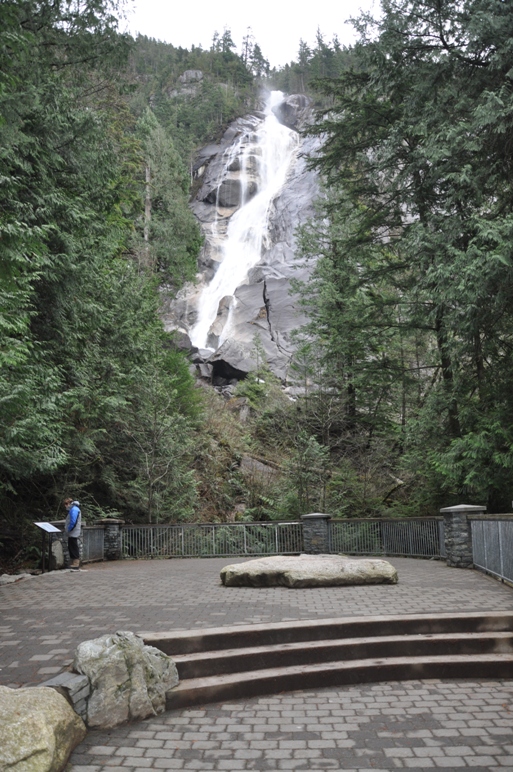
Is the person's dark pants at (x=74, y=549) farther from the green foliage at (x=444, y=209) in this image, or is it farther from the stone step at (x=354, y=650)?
the green foliage at (x=444, y=209)

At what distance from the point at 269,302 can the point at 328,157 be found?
79.3 feet

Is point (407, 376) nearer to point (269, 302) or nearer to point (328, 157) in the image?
point (328, 157)

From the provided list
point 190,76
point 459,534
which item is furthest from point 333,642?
point 190,76

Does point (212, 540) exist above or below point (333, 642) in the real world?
below

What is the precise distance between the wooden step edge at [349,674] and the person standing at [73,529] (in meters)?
7.78

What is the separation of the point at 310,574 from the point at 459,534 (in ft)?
12.2

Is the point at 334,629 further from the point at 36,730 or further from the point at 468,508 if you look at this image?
the point at 468,508

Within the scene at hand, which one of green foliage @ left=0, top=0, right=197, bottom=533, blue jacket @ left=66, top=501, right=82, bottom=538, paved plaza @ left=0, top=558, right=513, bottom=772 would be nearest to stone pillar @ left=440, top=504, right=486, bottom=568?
paved plaza @ left=0, top=558, right=513, bottom=772

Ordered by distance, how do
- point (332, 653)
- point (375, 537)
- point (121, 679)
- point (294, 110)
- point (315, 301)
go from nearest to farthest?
1. point (121, 679)
2. point (332, 653)
3. point (375, 537)
4. point (315, 301)
5. point (294, 110)

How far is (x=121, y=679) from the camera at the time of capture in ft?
16.1

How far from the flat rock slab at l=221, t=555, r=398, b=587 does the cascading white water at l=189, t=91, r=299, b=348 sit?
32.5 meters

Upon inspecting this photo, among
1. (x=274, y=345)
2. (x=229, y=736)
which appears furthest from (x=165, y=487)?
(x=274, y=345)

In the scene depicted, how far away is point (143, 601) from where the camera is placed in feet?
27.6

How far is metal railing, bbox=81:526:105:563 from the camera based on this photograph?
14.7 meters
